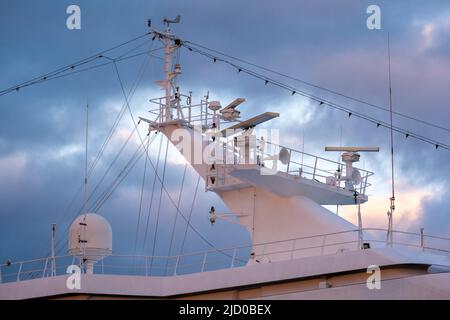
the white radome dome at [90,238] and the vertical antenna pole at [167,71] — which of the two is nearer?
the white radome dome at [90,238]

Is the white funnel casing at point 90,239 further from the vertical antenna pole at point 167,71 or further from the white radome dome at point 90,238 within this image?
the vertical antenna pole at point 167,71

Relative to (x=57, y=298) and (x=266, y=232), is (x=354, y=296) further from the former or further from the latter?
(x=57, y=298)

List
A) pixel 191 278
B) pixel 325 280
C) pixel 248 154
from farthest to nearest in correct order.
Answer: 1. pixel 248 154
2. pixel 191 278
3. pixel 325 280

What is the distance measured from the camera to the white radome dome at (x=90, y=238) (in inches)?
1293

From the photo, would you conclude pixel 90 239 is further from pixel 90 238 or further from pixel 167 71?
pixel 167 71

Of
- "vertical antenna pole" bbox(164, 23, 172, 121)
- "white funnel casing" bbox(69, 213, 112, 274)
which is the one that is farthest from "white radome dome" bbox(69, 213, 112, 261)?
"vertical antenna pole" bbox(164, 23, 172, 121)

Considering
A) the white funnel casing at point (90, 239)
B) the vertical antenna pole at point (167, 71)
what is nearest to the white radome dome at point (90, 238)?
the white funnel casing at point (90, 239)

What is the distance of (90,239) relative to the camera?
108ft

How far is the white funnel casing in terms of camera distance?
107 ft

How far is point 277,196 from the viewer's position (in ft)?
111

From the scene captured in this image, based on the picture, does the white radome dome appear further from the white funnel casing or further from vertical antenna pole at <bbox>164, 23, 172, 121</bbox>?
vertical antenna pole at <bbox>164, 23, 172, 121</bbox>

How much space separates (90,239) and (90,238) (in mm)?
34
